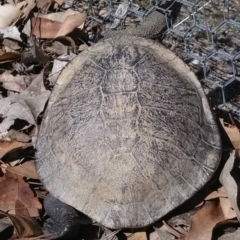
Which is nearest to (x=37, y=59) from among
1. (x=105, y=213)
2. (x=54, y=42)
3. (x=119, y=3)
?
(x=54, y=42)

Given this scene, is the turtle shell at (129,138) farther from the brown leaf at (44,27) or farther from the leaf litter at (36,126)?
the brown leaf at (44,27)

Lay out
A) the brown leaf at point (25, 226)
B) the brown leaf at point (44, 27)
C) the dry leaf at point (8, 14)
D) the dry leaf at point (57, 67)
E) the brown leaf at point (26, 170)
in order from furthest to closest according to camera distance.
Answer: the dry leaf at point (8, 14) < the brown leaf at point (44, 27) < the dry leaf at point (57, 67) < the brown leaf at point (26, 170) < the brown leaf at point (25, 226)

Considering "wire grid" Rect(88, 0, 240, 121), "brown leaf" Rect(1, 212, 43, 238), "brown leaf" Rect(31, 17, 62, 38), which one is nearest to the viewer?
"brown leaf" Rect(1, 212, 43, 238)

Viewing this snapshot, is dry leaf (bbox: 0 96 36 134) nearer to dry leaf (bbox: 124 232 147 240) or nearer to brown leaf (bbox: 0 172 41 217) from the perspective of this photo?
brown leaf (bbox: 0 172 41 217)

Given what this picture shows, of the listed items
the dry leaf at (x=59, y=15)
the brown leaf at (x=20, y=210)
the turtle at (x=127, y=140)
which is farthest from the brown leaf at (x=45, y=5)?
the brown leaf at (x=20, y=210)

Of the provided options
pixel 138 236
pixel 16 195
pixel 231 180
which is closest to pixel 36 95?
pixel 16 195

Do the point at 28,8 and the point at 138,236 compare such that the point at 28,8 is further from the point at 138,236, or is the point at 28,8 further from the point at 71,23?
the point at 138,236

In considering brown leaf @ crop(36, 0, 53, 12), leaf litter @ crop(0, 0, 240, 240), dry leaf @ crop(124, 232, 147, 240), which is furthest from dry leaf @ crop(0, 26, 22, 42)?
dry leaf @ crop(124, 232, 147, 240)

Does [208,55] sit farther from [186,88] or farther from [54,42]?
[54,42]
